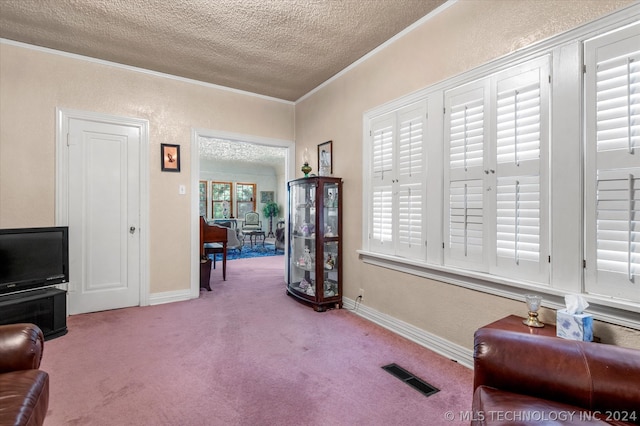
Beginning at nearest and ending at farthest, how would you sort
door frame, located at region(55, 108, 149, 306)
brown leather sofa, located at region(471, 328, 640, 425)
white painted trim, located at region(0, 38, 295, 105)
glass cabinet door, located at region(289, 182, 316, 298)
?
brown leather sofa, located at region(471, 328, 640, 425) < white painted trim, located at region(0, 38, 295, 105) < door frame, located at region(55, 108, 149, 306) < glass cabinet door, located at region(289, 182, 316, 298)

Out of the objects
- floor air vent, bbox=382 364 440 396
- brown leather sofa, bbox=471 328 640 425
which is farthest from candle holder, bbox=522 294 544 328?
floor air vent, bbox=382 364 440 396

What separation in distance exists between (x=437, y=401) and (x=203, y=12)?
10.6 feet

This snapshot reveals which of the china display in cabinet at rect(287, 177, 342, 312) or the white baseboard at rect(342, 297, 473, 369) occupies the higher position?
the china display in cabinet at rect(287, 177, 342, 312)

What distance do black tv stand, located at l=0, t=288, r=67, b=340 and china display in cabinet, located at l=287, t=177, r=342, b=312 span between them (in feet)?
7.44

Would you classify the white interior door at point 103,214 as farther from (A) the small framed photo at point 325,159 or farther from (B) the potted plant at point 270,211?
(B) the potted plant at point 270,211

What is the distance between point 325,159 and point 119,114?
2389 mm

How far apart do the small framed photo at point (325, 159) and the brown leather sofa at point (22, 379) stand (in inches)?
118

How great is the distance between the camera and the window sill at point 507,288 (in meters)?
1.55

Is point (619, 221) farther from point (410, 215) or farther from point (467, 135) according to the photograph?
point (410, 215)

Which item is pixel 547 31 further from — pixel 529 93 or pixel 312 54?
pixel 312 54

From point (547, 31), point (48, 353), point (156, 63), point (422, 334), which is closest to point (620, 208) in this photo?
point (547, 31)

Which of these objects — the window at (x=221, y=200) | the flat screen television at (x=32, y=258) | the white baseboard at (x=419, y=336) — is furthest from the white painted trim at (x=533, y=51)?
the window at (x=221, y=200)

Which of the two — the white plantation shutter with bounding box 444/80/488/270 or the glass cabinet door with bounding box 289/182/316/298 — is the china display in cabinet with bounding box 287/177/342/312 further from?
the white plantation shutter with bounding box 444/80/488/270

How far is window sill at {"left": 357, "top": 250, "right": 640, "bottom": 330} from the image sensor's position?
5.08ft
